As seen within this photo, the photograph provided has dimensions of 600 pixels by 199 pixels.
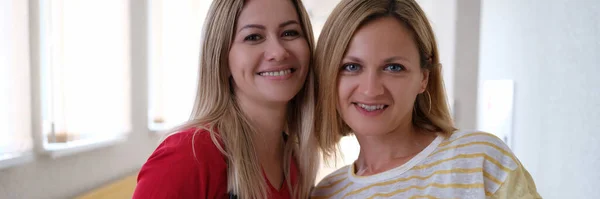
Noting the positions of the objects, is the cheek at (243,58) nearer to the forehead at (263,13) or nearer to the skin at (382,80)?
the forehead at (263,13)

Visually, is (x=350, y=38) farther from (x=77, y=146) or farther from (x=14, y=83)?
(x=77, y=146)

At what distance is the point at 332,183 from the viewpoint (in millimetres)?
1297

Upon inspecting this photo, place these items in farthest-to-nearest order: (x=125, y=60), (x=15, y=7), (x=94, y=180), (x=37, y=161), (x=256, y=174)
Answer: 1. (x=125, y=60)
2. (x=94, y=180)
3. (x=37, y=161)
4. (x=15, y=7)
5. (x=256, y=174)

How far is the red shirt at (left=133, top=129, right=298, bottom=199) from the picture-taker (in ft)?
3.31

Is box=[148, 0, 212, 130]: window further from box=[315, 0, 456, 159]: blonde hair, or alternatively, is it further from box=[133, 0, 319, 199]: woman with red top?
box=[315, 0, 456, 159]: blonde hair

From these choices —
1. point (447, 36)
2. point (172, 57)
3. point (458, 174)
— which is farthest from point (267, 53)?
point (172, 57)

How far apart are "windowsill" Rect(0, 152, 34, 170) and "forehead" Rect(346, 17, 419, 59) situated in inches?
58.9

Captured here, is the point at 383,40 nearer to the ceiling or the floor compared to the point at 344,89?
nearer to the ceiling

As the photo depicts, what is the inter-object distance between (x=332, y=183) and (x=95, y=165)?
1775 millimetres

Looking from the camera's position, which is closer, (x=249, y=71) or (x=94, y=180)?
(x=249, y=71)

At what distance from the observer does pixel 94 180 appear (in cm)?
250

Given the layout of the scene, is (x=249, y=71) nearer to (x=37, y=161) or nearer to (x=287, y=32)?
(x=287, y=32)

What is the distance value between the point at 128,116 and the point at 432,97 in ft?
7.55

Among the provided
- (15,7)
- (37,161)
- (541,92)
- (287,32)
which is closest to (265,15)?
(287,32)
